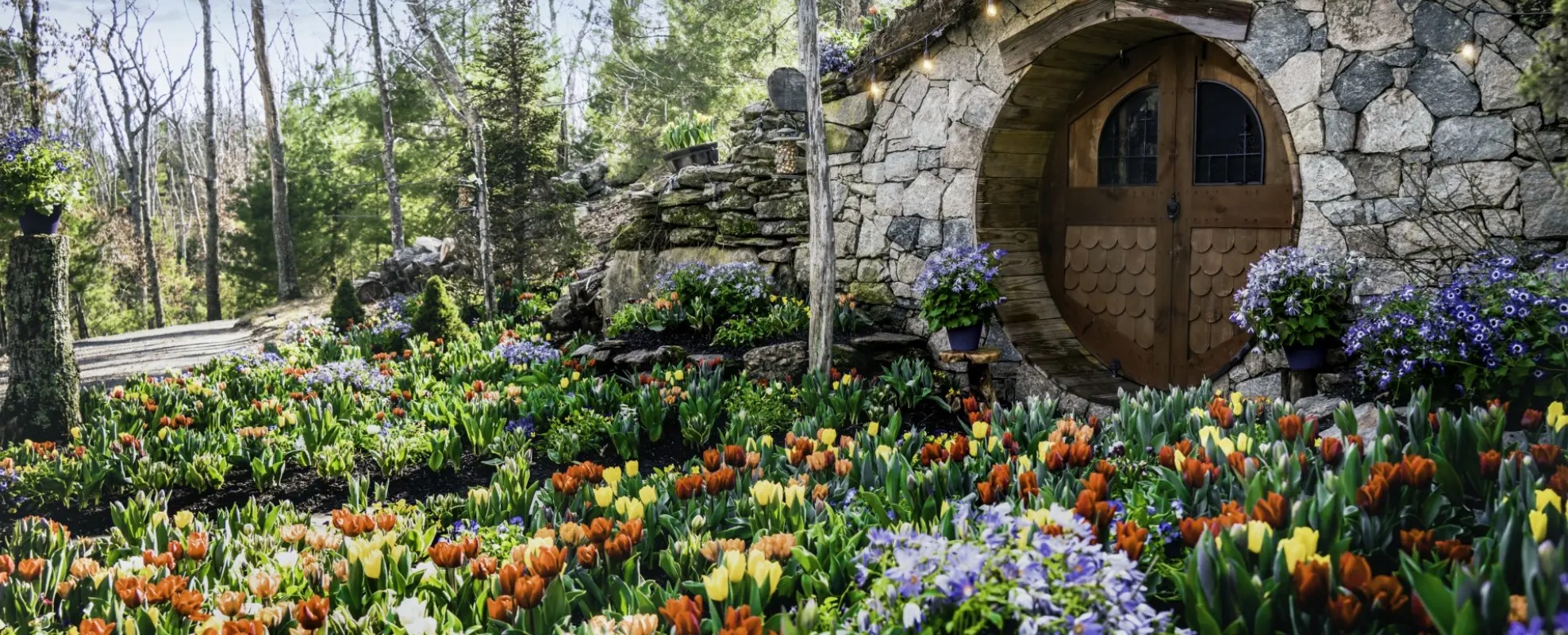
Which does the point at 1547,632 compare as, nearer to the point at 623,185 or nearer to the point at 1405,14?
the point at 1405,14

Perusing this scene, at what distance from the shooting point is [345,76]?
18.5 meters

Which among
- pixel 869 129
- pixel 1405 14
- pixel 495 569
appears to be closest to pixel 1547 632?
pixel 495 569

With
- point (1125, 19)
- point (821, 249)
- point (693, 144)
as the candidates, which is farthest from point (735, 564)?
point (693, 144)

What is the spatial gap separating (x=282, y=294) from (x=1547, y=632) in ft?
53.6

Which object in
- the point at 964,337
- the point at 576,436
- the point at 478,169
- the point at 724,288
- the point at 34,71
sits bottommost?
the point at 576,436

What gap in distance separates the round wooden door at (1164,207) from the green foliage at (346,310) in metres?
7.28

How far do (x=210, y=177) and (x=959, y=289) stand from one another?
52.0ft

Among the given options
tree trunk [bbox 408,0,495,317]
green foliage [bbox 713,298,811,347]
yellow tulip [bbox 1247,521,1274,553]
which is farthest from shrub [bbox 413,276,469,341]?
yellow tulip [bbox 1247,521,1274,553]

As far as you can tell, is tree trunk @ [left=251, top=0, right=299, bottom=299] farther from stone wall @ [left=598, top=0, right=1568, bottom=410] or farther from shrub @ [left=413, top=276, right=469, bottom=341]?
stone wall @ [left=598, top=0, right=1568, bottom=410]

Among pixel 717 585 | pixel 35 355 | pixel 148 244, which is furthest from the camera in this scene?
pixel 148 244

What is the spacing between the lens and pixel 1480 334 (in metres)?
3.24

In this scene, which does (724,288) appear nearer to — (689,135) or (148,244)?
(689,135)

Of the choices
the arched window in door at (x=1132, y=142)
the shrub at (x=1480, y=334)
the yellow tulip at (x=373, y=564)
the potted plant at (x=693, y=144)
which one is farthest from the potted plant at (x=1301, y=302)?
the potted plant at (x=693, y=144)

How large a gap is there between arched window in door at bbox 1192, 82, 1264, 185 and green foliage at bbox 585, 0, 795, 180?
7.26 meters
